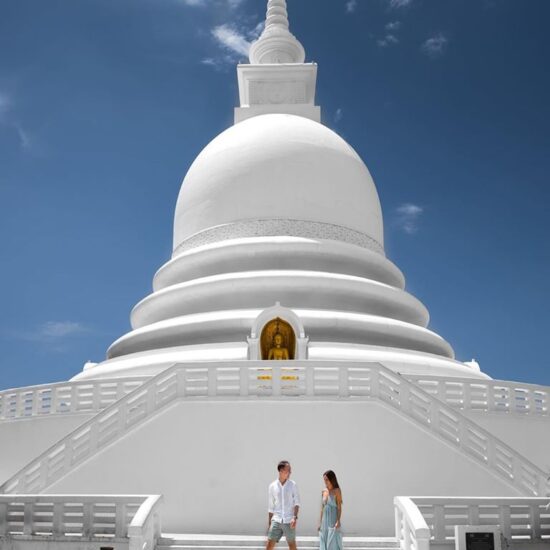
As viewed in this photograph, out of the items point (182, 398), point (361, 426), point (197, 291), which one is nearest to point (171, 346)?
point (197, 291)

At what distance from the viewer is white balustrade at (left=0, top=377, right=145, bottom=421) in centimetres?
1692

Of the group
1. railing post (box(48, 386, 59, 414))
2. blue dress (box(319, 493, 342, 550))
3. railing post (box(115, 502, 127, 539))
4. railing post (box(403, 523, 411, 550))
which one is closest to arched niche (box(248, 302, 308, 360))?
railing post (box(48, 386, 59, 414))

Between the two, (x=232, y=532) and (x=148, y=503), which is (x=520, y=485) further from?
(x=148, y=503)

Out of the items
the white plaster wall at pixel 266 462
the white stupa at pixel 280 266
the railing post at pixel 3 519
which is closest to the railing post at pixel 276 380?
the white plaster wall at pixel 266 462

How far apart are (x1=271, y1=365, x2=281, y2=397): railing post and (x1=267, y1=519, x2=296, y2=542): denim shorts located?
13.8ft

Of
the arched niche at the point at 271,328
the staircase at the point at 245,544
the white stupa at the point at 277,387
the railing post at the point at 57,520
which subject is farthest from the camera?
the arched niche at the point at 271,328

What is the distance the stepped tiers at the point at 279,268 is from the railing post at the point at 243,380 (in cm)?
394

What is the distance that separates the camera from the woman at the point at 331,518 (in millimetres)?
9297

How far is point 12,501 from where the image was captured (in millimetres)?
11430

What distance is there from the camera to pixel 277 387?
13.6 m

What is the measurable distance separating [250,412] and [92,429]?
2915mm

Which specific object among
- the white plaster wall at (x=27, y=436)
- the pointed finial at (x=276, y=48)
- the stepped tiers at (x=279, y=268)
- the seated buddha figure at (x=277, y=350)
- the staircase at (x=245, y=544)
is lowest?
the staircase at (x=245, y=544)

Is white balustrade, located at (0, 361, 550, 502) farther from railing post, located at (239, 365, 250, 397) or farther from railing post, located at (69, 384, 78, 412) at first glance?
railing post, located at (69, 384, 78, 412)

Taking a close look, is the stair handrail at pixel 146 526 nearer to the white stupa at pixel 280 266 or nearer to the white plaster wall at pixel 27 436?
the white plaster wall at pixel 27 436
